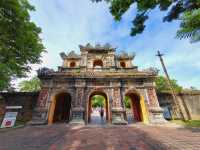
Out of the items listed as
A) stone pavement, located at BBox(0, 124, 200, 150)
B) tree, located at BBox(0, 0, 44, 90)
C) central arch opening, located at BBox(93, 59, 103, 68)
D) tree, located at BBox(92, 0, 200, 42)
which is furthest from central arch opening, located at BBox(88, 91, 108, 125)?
tree, located at BBox(92, 0, 200, 42)

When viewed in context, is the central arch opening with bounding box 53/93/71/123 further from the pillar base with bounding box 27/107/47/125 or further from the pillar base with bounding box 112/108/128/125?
the pillar base with bounding box 112/108/128/125

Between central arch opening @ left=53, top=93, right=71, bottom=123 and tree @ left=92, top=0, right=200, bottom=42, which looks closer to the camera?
tree @ left=92, top=0, right=200, bottom=42

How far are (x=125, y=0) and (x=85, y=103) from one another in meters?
10.8

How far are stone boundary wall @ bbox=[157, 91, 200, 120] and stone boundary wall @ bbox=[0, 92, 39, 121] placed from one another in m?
16.2

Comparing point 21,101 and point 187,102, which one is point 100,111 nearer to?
point 21,101

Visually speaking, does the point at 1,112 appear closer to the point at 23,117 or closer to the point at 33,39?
the point at 23,117

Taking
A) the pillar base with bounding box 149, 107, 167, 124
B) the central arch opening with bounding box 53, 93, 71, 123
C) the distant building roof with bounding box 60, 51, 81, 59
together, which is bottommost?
the pillar base with bounding box 149, 107, 167, 124

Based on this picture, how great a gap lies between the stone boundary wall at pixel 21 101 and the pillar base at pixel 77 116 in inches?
224

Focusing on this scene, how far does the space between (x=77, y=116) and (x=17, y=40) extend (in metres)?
10.1

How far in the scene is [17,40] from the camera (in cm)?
1219

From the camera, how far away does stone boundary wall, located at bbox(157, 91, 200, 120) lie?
15.0 meters

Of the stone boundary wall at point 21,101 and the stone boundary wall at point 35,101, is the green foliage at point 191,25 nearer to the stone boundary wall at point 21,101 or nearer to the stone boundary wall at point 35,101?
the stone boundary wall at point 35,101

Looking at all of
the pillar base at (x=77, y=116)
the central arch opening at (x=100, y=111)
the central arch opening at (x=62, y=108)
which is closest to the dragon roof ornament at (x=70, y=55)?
the central arch opening at (x=62, y=108)

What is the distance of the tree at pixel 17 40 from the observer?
10.9 metres
